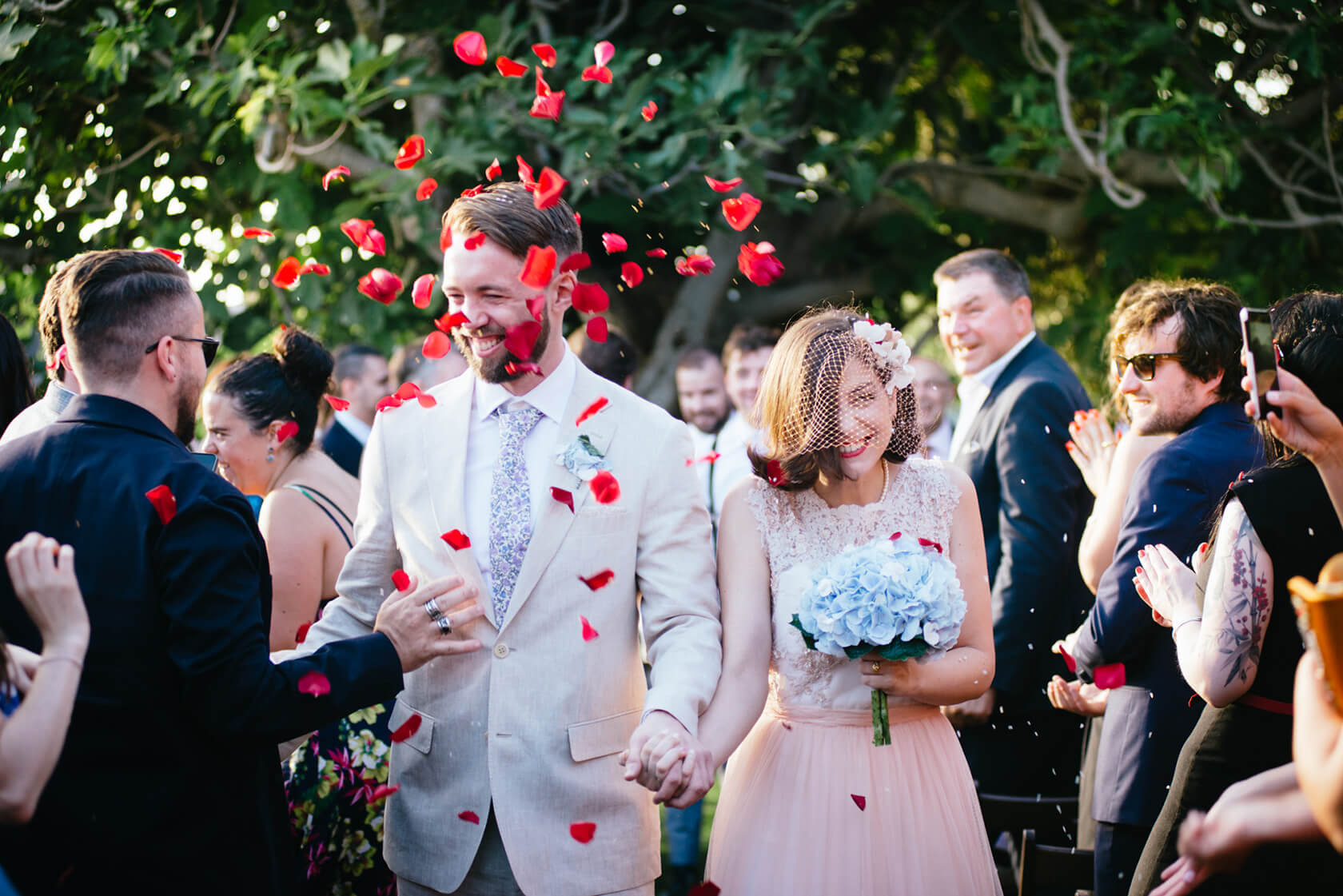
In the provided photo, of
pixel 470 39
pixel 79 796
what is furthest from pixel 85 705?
pixel 470 39

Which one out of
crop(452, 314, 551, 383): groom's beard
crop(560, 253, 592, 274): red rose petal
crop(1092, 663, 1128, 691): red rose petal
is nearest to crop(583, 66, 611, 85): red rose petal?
crop(560, 253, 592, 274): red rose petal

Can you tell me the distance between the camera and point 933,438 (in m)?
7.01

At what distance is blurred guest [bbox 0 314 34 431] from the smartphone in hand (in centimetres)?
354

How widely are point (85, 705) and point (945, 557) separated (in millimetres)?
2071

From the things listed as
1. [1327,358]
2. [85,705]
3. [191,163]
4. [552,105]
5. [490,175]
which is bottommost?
[85,705]

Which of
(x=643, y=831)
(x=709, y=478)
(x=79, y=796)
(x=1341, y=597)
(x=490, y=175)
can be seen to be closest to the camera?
(x=1341, y=597)

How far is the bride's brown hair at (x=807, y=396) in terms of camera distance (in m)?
2.95

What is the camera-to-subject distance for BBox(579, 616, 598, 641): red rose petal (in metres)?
2.66

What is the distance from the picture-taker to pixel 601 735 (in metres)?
2.69

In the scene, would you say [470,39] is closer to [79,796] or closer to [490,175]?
[490,175]

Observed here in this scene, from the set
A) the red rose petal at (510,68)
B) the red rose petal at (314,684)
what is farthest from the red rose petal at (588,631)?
the red rose petal at (510,68)

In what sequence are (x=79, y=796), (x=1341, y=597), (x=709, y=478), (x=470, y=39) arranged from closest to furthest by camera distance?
(x=1341, y=597) < (x=79, y=796) < (x=470, y=39) < (x=709, y=478)

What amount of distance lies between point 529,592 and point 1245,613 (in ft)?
5.51

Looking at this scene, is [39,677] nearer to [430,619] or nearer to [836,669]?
[430,619]
